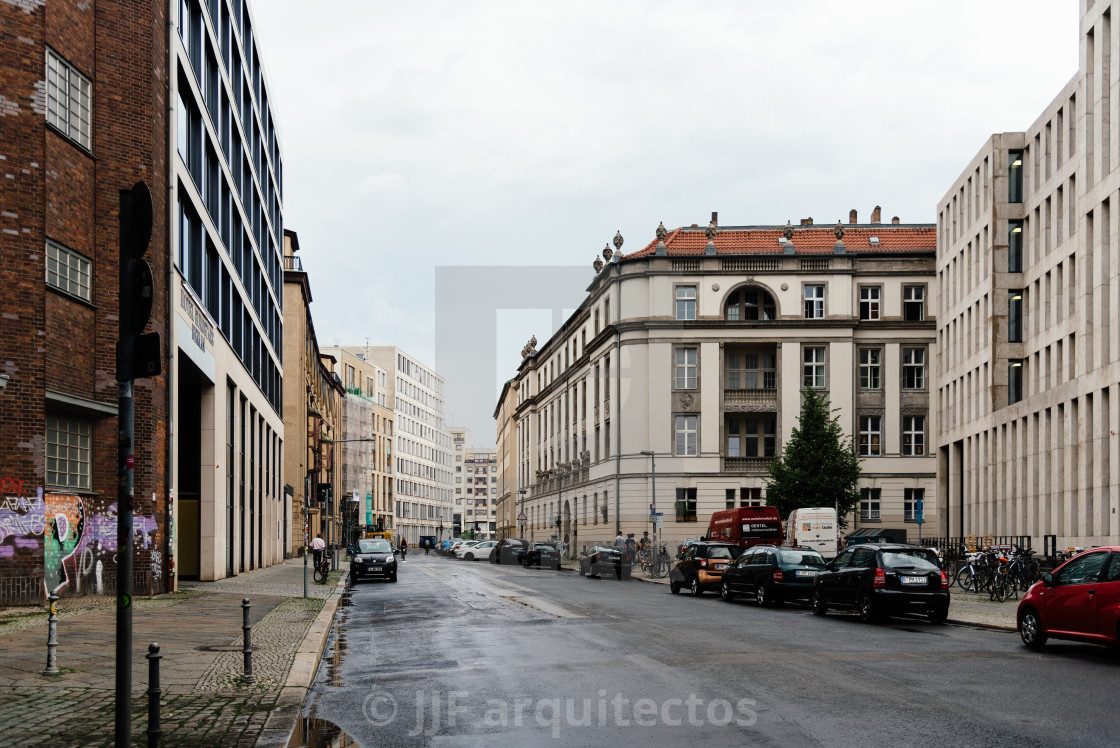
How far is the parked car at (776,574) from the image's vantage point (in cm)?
2547

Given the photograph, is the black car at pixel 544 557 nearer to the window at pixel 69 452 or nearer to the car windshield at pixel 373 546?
the car windshield at pixel 373 546

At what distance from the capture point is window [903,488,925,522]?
6216 cm

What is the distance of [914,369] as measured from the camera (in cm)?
6344

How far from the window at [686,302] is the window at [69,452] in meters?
42.7

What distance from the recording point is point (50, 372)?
2142 cm

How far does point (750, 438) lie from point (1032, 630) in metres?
47.9

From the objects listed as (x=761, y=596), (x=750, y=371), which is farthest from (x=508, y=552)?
(x=761, y=596)

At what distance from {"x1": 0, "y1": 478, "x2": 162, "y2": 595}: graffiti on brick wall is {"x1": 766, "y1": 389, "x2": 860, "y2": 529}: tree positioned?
32415mm

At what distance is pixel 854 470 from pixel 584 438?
25.9m

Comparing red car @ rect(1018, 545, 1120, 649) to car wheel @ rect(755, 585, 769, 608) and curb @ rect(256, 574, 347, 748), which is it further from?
car wheel @ rect(755, 585, 769, 608)

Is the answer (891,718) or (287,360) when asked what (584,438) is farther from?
(891,718)

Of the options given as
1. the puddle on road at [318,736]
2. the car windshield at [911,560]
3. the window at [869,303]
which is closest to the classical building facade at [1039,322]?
the window at [869,303]

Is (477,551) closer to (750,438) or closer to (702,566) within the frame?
(750,438)

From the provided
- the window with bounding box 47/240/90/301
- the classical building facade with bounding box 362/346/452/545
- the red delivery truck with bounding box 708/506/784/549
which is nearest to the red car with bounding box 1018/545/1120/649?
the window with bounding box 47/240/90/301
